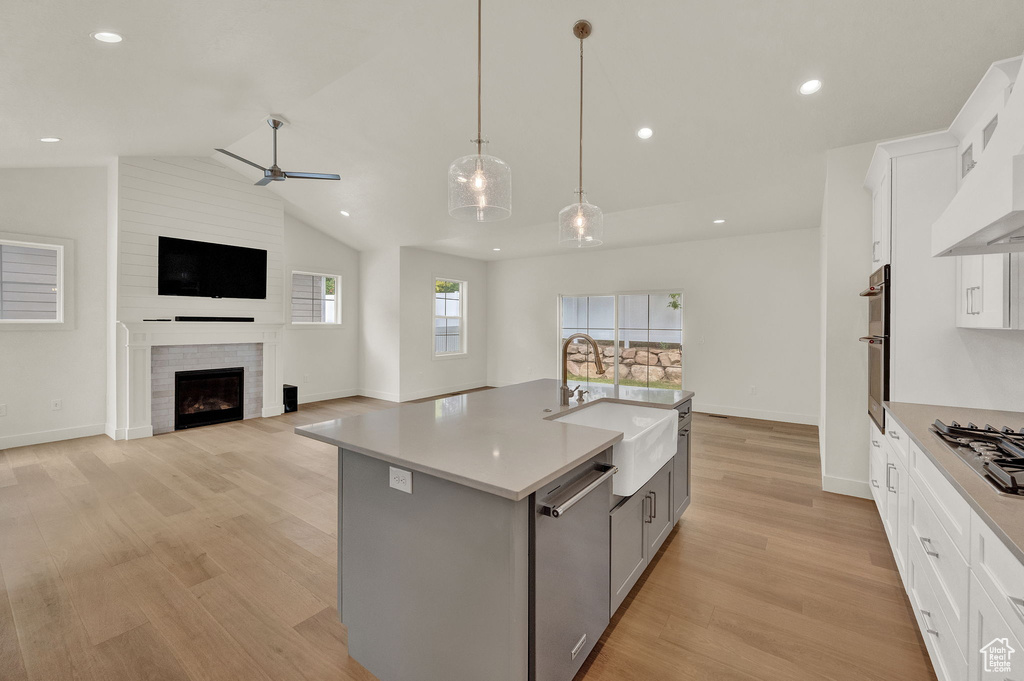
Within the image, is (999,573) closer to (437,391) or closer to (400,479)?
(400,479)

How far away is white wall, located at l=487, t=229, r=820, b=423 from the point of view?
5492mm

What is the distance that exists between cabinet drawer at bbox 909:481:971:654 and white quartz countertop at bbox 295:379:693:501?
101 cm

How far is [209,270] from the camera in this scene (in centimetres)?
536

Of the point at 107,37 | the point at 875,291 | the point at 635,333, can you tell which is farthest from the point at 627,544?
the point at 635,333

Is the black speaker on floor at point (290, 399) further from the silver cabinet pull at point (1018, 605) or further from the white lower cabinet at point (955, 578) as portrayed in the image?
the silver cabinet pull at point (1018, 605)

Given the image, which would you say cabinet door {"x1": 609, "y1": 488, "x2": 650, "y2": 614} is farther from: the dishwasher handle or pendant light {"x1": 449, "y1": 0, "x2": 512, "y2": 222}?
pendant light {"x1": 449, "y1": 0, "x2": 512, "y2": 222}

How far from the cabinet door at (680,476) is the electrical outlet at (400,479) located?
1.70 m

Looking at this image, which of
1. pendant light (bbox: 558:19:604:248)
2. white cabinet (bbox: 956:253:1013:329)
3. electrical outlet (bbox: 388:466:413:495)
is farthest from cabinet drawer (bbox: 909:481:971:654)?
pendant light (bbox: 558:19:604:248)

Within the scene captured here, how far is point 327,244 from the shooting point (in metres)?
7.08

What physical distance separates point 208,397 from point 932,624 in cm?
685

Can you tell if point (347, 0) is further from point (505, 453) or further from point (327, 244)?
point (327, 244)

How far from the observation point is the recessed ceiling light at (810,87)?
272 centimetres

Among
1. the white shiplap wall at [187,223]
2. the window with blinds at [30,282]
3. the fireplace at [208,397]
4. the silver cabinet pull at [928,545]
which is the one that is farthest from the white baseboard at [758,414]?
the window with blinds at [30,282]

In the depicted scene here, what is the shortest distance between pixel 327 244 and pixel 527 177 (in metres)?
4.24
